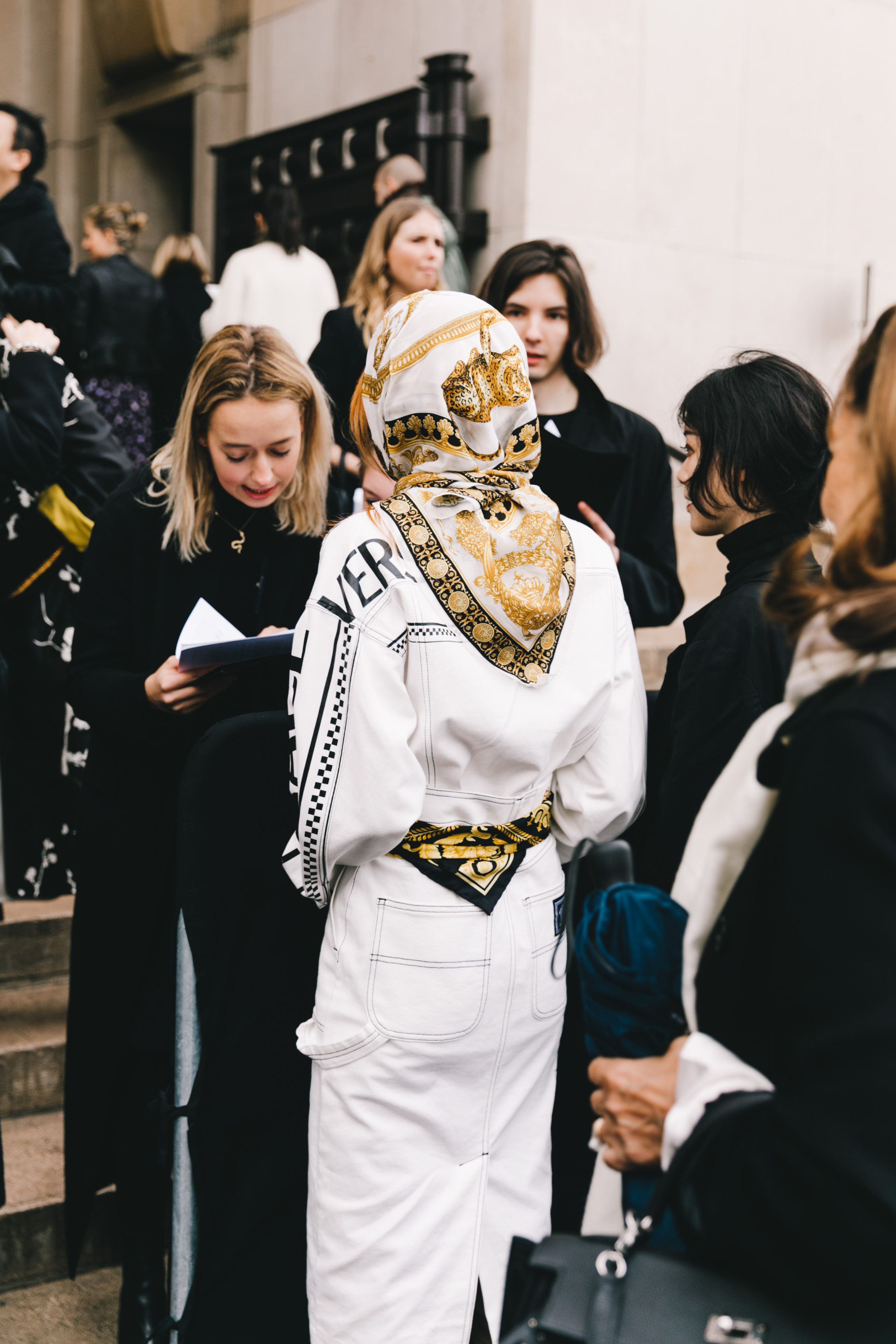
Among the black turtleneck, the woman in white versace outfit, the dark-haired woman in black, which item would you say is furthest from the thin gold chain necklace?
the dark-haired woman in black

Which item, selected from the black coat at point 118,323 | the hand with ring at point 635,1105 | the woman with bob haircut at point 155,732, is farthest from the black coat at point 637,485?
the black coat at point 118,323

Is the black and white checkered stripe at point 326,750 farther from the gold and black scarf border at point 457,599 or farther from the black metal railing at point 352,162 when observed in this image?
the black metal railing at point 352,162

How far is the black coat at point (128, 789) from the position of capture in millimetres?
2668

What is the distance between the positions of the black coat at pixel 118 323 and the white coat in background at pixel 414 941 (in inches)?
184

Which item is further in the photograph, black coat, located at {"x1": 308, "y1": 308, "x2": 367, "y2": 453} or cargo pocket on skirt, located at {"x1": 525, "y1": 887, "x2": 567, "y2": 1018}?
black coat, located at {"x1": 308, "y1": 308, "x2": 367, "y2": 453}

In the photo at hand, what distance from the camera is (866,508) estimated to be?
1.14 meters

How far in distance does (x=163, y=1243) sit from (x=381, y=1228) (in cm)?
103

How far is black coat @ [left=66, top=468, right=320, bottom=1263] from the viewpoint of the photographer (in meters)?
2.67

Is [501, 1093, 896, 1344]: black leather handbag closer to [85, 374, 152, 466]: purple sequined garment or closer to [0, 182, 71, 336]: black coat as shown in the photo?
[0, 182, 71, 336]: black coat

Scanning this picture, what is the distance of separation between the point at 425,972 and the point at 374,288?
312 cm

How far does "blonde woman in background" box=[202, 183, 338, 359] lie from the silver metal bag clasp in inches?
217

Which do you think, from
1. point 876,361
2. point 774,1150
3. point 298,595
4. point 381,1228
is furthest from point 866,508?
point 298,595

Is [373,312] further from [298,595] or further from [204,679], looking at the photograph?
[204,679]

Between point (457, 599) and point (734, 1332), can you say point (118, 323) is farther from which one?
point (734, 1332)
